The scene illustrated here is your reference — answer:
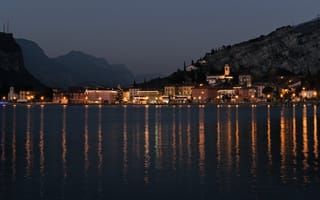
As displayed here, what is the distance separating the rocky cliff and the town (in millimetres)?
16197

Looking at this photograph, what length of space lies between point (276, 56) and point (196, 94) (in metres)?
49.8

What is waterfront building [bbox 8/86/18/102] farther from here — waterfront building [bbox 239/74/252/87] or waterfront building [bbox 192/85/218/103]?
waterfront building [bbox 239/74/252/87]

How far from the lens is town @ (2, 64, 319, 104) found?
149500 millimetres

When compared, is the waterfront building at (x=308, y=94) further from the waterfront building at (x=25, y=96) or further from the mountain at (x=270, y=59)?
the waterfront building at (x=25, y=96)

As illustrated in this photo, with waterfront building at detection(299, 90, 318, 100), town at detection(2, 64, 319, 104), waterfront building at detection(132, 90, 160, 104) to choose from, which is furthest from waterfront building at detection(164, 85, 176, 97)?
waterfront building at detection(299, 90, 318, 100)

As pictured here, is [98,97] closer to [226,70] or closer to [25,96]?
[25,96]

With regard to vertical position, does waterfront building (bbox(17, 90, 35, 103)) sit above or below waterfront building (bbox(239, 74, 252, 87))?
below

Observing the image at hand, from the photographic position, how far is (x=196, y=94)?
152m

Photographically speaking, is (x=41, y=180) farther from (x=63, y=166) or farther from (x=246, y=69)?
(x=246, y=69)

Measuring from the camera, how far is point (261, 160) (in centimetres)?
1905

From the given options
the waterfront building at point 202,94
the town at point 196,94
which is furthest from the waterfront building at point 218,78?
the waterfront building at point 202,94

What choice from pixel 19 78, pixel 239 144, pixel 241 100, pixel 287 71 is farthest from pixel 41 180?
pixel 19 78

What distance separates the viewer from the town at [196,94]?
150m

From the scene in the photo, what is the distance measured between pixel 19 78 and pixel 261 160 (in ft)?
618
